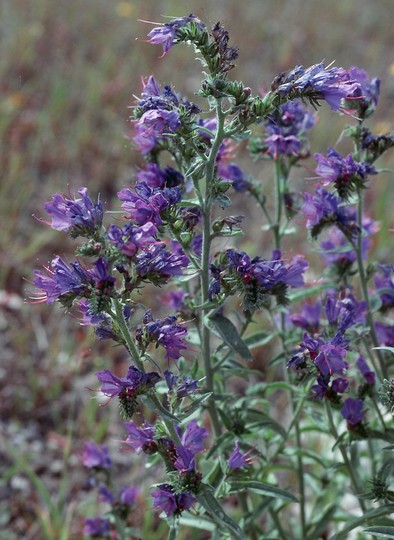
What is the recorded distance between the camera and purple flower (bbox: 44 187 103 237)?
72.6 inches

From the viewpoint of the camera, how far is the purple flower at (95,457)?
2.71m

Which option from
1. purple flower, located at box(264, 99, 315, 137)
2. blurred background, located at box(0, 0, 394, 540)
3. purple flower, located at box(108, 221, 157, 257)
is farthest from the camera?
blurred background, located at box(0, 0, 394, 540)

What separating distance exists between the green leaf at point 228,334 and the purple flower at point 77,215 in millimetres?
455

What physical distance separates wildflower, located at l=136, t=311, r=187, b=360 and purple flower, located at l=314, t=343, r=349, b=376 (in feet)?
1.27

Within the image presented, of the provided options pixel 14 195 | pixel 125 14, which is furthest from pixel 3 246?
pixel 125 14

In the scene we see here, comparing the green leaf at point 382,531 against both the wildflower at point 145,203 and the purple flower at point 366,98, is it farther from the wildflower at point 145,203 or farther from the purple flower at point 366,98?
the purple flower at point 366,98

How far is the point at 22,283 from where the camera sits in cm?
420

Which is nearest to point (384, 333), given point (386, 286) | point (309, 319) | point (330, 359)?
point (386, 286)

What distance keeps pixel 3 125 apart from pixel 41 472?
8.32 ft

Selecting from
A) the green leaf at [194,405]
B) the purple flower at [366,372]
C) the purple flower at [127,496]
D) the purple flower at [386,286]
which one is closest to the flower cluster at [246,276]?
the green leaf at [194,405]

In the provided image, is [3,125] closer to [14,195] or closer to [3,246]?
[14,195]

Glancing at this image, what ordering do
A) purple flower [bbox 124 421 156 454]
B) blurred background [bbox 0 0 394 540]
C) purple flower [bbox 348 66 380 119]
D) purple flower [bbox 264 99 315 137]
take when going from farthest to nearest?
blurred background [bbox 0 0 394 540] < purple flower [bbox 264 99 315 137] < purple flower [bbox 348 66 380 119] < purple flower [bbox 124 421 156 454]

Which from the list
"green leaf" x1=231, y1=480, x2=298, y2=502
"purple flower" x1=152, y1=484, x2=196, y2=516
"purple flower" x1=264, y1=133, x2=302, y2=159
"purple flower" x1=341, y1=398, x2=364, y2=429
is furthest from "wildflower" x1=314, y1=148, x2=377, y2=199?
"purple flower" x1=152, y1=484, x2=196, y2=516

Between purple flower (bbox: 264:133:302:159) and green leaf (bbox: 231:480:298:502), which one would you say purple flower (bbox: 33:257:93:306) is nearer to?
green leaf (bbox: 231:480:298:502)
